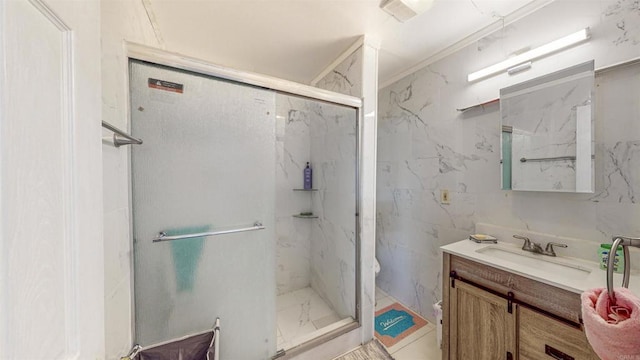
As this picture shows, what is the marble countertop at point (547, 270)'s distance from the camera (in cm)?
94

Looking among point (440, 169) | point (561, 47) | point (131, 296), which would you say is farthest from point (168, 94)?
point (561, 47)

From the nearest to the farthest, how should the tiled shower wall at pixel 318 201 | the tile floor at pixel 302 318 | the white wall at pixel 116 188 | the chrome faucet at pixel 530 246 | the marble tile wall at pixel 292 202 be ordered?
the white wall at pixel 116 188, the chrome faucet at pixel 530 246, the tile floor at pixel 302 318, the tiled shower wall at pixel 318 201, the marble tile wall at pixel 292 202

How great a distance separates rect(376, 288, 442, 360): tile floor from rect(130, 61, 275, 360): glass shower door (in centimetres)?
95

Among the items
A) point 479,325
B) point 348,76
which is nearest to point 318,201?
point 348,76

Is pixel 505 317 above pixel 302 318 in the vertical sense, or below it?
above

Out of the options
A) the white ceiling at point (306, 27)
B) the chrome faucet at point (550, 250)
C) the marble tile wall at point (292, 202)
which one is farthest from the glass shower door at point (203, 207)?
the chrome faucet at point (550, 250)

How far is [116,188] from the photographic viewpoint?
873 millimetres

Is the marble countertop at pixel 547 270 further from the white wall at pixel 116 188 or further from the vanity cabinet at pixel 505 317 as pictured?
the white wall at pixel 116 188

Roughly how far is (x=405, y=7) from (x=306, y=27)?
2.12ft

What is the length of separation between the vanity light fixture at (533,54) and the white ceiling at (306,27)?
267 millimetres

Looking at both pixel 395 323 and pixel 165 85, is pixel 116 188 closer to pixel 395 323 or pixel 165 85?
pixel 165 85

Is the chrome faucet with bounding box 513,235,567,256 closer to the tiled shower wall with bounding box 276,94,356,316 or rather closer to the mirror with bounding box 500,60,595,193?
the mirror with bounding box 500,60,595,193

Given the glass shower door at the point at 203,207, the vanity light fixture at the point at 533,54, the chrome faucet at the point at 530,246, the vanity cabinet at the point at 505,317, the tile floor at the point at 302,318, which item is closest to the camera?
the vanity cabinet at the point at 505,317

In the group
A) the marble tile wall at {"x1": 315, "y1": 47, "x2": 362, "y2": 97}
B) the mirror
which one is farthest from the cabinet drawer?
the marble tile wall at {"x1": 315, "y1": 47, "x2": 362, "y2": 97}
